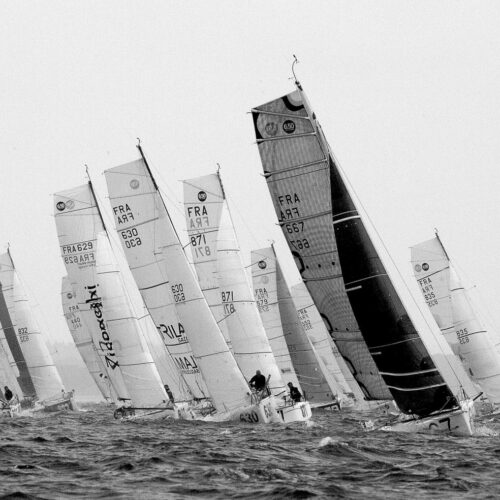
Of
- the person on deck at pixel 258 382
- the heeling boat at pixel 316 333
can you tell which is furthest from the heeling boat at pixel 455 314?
the person on deck at pixel 258 382

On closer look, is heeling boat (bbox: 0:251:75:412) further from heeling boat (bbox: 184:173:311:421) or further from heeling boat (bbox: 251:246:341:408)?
heeling boat (bbox: 184:173:311:421)

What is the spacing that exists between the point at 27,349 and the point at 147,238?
19840mm

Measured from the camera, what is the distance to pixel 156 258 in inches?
1321

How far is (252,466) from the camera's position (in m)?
16.6

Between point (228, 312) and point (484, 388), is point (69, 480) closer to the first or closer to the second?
point (228, 312)

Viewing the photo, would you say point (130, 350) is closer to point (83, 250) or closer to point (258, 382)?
point (83, 250)

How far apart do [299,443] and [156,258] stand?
1362cm

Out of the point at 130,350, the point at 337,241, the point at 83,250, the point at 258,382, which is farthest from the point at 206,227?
the point at 337,241

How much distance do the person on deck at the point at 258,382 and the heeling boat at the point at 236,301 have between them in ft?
4.07

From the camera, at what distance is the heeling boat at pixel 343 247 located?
825 inches

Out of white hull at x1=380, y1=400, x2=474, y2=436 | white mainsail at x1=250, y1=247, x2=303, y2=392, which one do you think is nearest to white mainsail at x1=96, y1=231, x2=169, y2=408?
white mainsail at x1=250, y1=247, x2=303, y2=392

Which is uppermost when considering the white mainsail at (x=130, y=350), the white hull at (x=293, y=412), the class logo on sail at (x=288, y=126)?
the class logo on sail at (x=288, y=126)

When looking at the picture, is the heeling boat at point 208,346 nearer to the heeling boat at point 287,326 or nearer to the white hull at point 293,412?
the white hull at point 293,412

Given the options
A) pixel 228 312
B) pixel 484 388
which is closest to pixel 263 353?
pixel 228 312
